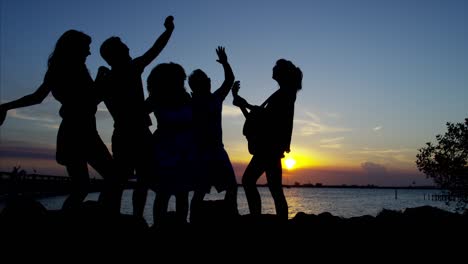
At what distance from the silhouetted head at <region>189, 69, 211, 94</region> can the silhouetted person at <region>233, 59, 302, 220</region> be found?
0.49m

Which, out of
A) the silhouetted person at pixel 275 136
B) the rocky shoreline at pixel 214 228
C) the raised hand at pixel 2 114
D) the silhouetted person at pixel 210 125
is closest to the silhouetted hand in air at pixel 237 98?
the silhouetted person at pixel 275 136

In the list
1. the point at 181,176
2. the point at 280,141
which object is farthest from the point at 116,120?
the point at 280,141

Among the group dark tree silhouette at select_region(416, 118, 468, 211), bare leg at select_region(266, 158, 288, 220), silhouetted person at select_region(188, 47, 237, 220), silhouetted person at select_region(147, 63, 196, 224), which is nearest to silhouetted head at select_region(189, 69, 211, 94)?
silhouetted person at select_region(188, 47, 237, 220)

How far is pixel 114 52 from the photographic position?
4.46m

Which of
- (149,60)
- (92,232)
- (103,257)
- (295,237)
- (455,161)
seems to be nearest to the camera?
(103,257)

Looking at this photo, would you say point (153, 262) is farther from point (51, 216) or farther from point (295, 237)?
point (295, 237)

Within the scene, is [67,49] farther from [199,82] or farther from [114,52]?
[199,82]

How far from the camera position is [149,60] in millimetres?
4387

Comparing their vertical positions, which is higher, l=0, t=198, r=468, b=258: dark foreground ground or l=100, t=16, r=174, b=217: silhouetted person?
l=100, t=16, r=174, b=217: silhouetted person

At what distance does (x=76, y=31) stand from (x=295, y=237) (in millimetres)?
3637

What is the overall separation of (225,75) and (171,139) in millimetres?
1199

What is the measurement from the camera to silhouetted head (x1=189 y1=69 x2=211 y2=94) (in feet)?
17.1

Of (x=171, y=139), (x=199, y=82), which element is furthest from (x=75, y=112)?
(x=199, y=82)

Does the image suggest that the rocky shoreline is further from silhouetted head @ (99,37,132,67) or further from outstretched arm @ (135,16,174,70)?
outstretched arm @ (135,16,174,70)
